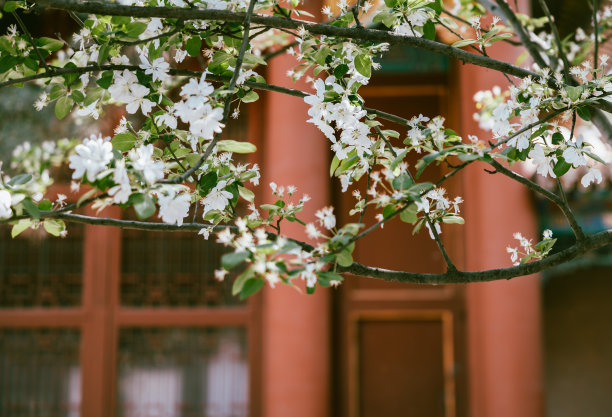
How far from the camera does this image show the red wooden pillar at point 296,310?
432 cm

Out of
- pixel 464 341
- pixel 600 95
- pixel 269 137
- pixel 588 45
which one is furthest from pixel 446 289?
pixel 600 95

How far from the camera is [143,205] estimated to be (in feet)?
4.29

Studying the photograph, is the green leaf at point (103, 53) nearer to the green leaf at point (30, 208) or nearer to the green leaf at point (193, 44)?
the green leaf at point (193, 44)

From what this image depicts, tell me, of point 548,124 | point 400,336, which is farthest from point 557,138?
point 400,336

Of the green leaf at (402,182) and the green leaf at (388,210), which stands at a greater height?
the green leaf at (402,182)

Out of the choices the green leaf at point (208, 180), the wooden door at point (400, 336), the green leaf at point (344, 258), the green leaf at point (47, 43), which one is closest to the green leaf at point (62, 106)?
the green leaf at point (47, 43)

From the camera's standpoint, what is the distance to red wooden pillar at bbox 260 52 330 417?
4320 millimetres

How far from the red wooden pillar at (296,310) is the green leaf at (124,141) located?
2598 mm

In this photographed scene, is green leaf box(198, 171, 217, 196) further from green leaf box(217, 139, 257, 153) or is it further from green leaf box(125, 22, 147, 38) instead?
green leaf box(125, 22, 147, 38)

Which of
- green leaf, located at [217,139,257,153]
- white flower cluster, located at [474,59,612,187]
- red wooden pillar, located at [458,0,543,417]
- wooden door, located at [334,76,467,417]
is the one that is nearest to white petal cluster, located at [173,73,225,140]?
green leaf, located at [217,139,257,153]

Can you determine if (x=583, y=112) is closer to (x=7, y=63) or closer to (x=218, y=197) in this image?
(x=218, y=197)

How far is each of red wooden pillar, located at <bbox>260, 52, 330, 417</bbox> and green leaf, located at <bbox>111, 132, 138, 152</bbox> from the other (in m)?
2.60

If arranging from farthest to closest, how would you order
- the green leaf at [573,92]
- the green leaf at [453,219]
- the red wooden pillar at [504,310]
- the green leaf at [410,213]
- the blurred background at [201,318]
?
the blurred background at [201,318]
the red wooden pillar at [504,310]
the green leaf at [453,219]
the green leaf at [573,92]
the green leaf at [410,213]

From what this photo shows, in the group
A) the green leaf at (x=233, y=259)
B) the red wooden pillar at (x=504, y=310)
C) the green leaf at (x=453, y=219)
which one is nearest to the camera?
the green leaf at (x=233, y=259)
